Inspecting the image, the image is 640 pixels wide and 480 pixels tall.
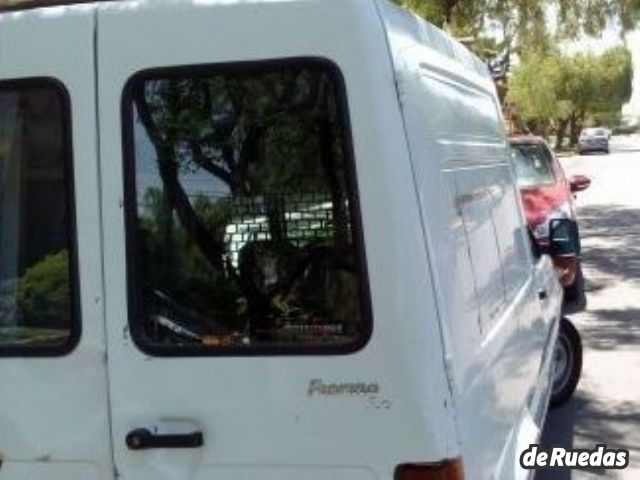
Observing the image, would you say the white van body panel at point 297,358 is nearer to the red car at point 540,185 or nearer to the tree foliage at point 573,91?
the red car at point 540,185

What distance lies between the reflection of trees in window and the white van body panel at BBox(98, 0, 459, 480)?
63mm

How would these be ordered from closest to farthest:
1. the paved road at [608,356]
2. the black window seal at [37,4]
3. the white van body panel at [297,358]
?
the white van body panel at [297,358] < the black window seal at [37,4] < the paved road at [608,356]

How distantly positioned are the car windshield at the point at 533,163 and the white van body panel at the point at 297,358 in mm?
9131

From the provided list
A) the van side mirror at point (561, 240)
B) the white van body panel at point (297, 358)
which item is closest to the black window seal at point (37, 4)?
the white van body panel at point (297, 358)

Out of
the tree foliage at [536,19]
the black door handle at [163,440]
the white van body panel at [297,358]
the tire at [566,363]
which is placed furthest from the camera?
the tree foliage at [536,19]

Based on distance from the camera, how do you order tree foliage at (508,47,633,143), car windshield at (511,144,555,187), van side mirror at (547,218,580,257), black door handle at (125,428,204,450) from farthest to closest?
tree foliage at (508,47,633,143) → car windshield at (511,144,555,187) → van side mirror at (547,218,580,257) → black door handle at (125,428,204,450)

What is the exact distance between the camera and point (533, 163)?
11.6 m

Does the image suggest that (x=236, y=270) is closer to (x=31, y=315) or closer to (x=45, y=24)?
(x=31, y=315)

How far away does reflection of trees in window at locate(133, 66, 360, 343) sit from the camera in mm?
2375

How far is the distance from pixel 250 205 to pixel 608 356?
6.82m

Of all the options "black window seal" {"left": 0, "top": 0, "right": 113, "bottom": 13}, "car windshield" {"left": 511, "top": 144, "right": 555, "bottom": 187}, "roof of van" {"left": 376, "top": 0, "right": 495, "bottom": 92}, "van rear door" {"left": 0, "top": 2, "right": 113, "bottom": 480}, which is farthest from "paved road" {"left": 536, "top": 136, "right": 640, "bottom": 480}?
"black window seal" {"left": 0, "top": 0, "right": 113, "bottom": 13}

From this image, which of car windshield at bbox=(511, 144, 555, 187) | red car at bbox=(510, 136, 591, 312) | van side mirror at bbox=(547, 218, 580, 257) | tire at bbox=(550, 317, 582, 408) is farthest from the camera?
car windshield at bbox=(511, 144, 555, 187)

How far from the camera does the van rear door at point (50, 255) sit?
2.46 metres

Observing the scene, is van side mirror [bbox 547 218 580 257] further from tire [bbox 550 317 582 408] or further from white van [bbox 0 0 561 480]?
white van [bbox 0 0 561 480]
